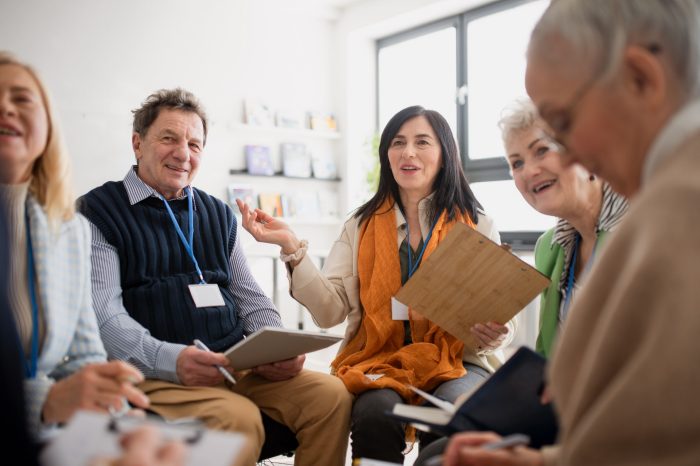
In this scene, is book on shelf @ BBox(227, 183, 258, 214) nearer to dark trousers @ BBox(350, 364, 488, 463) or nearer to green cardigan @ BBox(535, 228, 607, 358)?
dark trousers @ BBox(350, 364, 488, 463)

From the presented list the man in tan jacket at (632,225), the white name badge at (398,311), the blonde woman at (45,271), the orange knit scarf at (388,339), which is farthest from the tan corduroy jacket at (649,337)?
the white name badge at (398,311)

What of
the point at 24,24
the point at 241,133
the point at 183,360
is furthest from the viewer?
the point at 241,133

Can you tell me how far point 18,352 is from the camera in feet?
2.32

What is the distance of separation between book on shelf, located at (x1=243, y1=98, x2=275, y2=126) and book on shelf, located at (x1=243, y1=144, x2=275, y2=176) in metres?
0.23

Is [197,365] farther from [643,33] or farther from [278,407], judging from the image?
[643,33]

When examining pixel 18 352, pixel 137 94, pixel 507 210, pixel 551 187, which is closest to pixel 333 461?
pixel 551 187

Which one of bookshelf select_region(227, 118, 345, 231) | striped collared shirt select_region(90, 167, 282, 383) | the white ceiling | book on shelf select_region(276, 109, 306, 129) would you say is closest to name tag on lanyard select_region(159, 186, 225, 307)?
striped collared shirt select_region(90, 167, 282, 383)

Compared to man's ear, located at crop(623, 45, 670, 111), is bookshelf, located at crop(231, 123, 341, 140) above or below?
above

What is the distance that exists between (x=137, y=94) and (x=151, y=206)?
332cm

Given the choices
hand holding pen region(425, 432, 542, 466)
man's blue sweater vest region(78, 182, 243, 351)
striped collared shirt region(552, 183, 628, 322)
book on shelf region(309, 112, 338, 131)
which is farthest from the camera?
book on shelf region(309, 112, 338, 131)

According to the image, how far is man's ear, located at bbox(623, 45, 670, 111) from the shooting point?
0.81 metres

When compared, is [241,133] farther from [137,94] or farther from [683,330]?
[683,330]

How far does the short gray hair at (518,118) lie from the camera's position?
6.47ft

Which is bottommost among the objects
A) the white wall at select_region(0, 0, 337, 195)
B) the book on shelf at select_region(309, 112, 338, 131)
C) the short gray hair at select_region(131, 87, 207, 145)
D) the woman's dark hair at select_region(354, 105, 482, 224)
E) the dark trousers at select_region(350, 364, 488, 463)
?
the dark trousers at select_region(350, 364, 488, 463)
